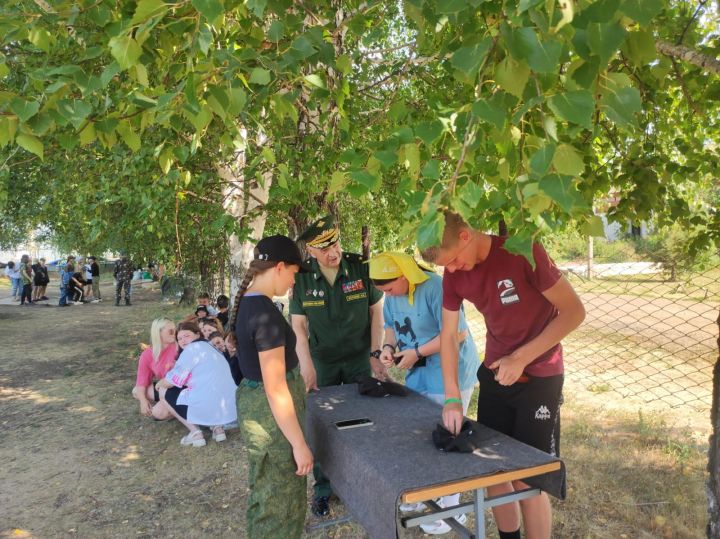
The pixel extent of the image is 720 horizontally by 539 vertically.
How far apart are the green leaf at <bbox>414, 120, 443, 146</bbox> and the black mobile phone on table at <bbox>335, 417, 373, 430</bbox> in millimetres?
1565

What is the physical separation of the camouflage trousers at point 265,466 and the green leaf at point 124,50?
1497mm

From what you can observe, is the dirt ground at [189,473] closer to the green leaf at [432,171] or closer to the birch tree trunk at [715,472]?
the birch tree trunk at [715,472]

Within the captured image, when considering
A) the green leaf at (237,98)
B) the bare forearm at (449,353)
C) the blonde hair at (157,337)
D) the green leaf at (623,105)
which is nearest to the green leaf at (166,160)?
the green leaf at (237,98)

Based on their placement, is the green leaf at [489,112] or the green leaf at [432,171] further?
the green leaf at [432,171]

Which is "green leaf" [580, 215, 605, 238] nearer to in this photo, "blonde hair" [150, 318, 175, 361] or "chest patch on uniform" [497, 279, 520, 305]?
"chest patch on uniform" [497, 279, 520, 305]

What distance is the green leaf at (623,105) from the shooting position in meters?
1.08

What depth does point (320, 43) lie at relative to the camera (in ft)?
5.41

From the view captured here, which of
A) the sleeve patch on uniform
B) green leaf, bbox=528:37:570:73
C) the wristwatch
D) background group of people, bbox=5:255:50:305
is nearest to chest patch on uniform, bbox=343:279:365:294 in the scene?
the sleeve patch on uniform

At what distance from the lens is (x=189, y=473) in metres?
4.39

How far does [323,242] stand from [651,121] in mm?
2593

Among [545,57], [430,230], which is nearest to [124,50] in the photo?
[430,230]

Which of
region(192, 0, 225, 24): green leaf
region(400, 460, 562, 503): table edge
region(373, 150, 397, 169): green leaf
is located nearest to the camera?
region(192, 0, 225, 24): green leaf

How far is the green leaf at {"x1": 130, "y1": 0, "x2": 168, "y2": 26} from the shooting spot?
127 cm

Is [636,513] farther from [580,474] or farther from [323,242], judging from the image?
[323,242]
